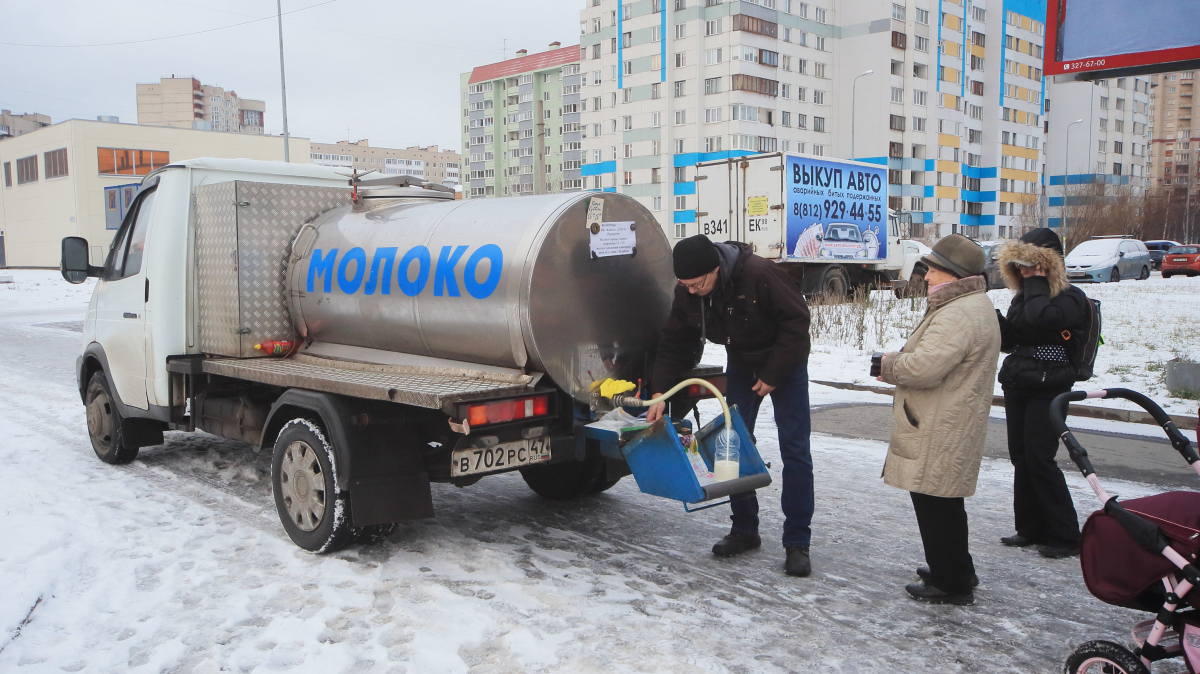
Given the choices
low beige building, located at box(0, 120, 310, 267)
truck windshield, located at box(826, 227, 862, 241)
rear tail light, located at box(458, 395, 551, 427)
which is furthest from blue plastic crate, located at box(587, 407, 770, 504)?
low beige building, located at box(0, 120, 310, 267)

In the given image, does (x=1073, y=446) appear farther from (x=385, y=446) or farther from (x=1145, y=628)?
(x=385, y=446)

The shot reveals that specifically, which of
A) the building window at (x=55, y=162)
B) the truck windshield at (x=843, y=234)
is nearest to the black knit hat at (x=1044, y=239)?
the truck windshield at (x=843, y=234)

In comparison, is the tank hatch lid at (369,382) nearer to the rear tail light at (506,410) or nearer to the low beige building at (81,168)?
the rear tail light at (506,410)

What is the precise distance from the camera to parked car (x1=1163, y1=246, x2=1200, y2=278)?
32.4 metres

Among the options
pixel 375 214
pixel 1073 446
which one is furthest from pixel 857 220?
pixel 1073 446

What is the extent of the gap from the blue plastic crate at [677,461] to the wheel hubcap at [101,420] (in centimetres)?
440

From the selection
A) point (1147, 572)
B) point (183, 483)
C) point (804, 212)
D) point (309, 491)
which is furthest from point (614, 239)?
point (804, 212)

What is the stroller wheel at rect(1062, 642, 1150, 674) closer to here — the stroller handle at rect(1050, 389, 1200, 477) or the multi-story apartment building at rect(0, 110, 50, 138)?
the stroller handle at rect(1050, 389, 1200, 477)

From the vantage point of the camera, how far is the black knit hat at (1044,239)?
188 inches

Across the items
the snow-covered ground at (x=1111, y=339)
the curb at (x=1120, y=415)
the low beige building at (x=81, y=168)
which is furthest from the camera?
the low beige building at (x=81, y=168)

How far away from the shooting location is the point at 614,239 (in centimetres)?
468

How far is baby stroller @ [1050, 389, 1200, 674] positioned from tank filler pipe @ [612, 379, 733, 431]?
1584 millimetres

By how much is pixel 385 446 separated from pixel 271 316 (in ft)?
5.83

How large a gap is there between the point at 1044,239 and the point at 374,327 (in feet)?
12.8
